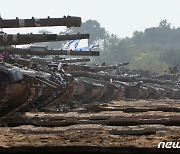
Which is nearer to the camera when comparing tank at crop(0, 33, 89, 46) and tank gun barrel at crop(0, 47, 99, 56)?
tank at crop(0, 33, 89, 46)

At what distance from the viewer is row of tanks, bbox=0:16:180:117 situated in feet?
36.7

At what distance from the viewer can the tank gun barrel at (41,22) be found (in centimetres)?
1072

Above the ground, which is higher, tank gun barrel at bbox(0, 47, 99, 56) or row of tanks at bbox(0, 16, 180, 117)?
tank gun barrel at bbox(0, 47, 99, 56)

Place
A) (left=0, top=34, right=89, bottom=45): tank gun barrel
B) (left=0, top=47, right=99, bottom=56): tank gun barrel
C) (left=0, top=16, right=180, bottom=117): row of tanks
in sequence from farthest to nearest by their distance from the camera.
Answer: (left=0, top=47, right=99, bottom=56): tank gun barrel, (left=0, top=34, right=89, bottom=45): tank gun barrel, (left=0, top=16, right=180, bottom=117): row of tanks

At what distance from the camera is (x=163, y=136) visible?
6.52m

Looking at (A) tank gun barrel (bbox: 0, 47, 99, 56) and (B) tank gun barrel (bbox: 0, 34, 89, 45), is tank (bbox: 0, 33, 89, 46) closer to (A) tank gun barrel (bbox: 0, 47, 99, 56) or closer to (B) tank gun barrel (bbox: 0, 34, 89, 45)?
(B) tank gun barrel (bbox: 0, 34, 89, 45)

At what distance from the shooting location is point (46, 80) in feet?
46.5

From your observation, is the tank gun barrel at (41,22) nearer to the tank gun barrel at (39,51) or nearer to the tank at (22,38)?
the tank at (22,38)

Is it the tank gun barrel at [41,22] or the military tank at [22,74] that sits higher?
the tank gun barrel at [41,22]

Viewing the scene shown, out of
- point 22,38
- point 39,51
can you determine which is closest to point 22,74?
point 22,38

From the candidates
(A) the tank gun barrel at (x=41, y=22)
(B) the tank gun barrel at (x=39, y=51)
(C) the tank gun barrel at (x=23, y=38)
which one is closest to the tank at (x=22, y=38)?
(C) the tank gun barrel at (x=23, y=38)

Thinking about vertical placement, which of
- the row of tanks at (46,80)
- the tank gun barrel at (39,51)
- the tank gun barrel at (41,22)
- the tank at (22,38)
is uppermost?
the tank gun barrel at (41,22)

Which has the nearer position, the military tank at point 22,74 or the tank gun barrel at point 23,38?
the military tank at point 22,74

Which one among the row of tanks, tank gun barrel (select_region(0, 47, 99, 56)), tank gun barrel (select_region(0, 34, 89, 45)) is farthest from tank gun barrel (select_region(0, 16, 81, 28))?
tank gun barrel (select_region(0, 47, 99, 56))
